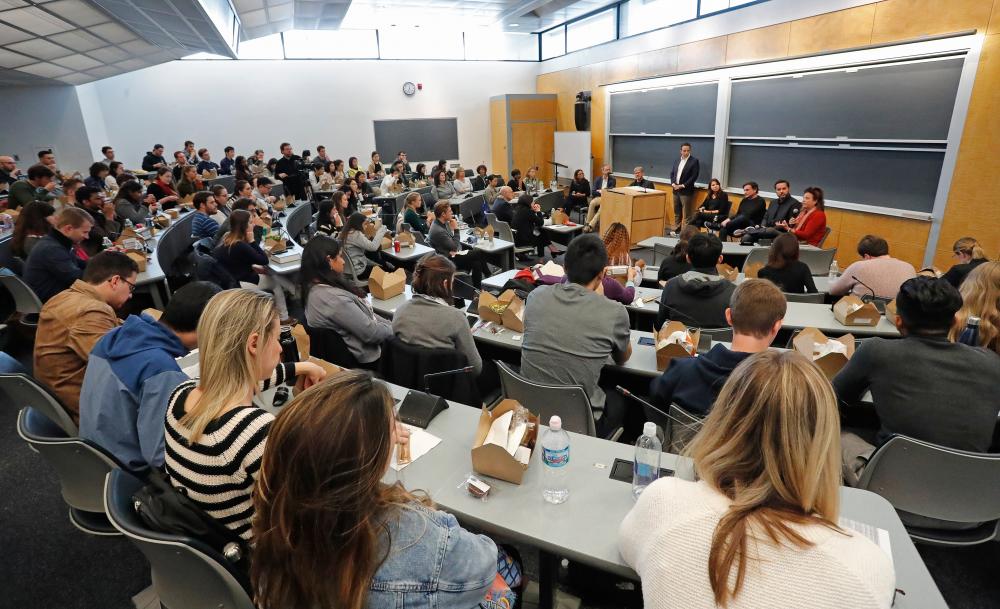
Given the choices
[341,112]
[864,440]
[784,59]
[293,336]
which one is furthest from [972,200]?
[341,112]

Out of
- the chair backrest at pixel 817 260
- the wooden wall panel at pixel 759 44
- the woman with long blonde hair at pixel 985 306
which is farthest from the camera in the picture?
the wooden wall panel at pixel 759 44

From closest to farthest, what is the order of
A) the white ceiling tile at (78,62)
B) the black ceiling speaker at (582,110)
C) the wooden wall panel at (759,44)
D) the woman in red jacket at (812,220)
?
the woman in red jacket at (812,220), the wooden wall panel at (759,44), the white ceiling tile at (78,62), the black ceiling speaker at (582,110)

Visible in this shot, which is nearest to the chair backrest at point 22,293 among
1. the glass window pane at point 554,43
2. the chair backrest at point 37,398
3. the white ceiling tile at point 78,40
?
the chair backrest at point 37,398

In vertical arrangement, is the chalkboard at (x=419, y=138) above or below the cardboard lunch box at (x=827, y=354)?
above

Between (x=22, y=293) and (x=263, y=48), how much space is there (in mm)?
10177

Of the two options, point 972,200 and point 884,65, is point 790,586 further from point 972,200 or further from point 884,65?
point 884,65

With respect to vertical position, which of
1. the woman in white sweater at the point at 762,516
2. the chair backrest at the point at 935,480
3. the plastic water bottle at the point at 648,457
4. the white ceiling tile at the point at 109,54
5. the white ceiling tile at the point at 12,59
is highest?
the white ceiling tile at the point at 109,54

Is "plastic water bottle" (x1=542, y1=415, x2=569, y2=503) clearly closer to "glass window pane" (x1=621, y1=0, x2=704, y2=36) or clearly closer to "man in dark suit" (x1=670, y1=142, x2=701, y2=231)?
"man in dark suit" (x1=670, y1=142, x2=701, y2=231)

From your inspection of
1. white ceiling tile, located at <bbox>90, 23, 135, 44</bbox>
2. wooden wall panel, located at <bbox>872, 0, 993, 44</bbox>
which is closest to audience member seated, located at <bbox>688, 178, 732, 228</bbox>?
wooden wall panel, located at <bbox>872, 0, 993, 44</bbox>

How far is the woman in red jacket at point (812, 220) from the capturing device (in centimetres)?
593

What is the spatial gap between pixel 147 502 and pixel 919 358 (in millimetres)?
2673

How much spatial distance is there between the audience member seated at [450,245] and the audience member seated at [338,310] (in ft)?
8.83

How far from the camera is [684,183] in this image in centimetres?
908

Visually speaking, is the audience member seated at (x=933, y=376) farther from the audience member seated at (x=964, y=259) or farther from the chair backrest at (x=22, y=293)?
the chair backrest at (x=22, y=293)
